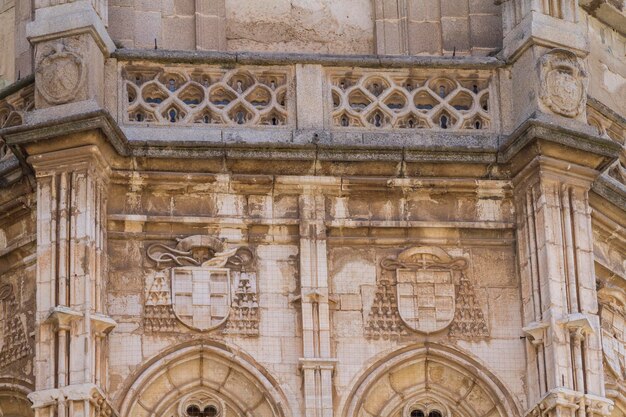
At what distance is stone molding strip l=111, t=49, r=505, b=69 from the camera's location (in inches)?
1139

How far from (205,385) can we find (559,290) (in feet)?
12.3

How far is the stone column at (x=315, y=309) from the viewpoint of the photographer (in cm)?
2738

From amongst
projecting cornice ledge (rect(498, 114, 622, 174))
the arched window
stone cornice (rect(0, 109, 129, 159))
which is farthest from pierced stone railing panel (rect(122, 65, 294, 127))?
the arched window

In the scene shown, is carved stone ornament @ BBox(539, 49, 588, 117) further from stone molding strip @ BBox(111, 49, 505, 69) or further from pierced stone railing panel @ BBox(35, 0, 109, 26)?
pierced stone railing panel @ BBox(35, 0, 109, 26)

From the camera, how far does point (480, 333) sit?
92.2ft

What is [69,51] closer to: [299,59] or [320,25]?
[299,59]

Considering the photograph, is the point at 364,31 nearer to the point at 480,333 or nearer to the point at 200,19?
the point at 200,19

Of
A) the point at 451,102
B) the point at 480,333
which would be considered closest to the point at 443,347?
the point at 480,333

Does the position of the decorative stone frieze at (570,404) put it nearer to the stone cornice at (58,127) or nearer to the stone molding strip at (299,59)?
the stone molding strip at (299,59)

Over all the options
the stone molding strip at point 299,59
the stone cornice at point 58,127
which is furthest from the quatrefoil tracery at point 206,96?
the stone cornice at point 58,127

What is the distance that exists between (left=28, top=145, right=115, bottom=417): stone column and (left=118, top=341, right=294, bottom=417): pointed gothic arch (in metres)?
0.58

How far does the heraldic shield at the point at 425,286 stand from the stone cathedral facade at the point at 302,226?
0.02m

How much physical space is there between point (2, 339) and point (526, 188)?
18.7ft

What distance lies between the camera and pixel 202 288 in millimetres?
28000
